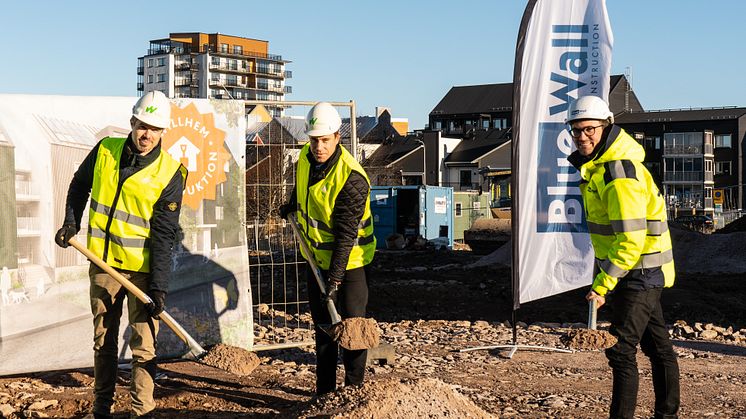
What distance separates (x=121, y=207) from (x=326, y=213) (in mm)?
1367

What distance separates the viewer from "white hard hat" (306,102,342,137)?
5.99 m

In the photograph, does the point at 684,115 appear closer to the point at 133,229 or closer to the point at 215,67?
the point at 215,67

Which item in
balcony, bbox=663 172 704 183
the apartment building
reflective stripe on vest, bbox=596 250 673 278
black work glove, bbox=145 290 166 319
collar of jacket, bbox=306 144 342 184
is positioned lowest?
black work glove, bbox=145 290 166 319

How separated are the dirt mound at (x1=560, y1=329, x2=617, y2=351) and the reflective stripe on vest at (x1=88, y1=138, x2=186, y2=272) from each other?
8.98 feet

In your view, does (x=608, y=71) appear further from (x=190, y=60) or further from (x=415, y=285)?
(x=190, y=60)

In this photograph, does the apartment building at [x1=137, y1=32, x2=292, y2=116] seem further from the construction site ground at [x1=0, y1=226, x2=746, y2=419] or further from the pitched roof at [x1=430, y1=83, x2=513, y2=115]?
the construction site ground at [x1=0, y1=226, x2=746, y2=419]

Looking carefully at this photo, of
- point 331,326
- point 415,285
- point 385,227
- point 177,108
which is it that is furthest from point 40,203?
point 385,227

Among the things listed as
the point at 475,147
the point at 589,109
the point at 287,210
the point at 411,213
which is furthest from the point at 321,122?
the point at 475,147

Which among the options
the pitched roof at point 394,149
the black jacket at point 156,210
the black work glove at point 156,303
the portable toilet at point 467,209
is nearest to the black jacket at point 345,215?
the black jacket at point 156,210

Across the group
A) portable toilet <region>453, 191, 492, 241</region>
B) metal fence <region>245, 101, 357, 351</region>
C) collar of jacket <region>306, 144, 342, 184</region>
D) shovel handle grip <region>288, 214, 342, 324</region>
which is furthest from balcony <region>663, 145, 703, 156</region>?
collar of jacket <region>306, 144, 342, 184</region>

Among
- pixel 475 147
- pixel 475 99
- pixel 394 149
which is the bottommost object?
pixel 394 149

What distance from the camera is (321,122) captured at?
19.7ft

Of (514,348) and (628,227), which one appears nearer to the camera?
(628,227)

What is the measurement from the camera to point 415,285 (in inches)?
697
